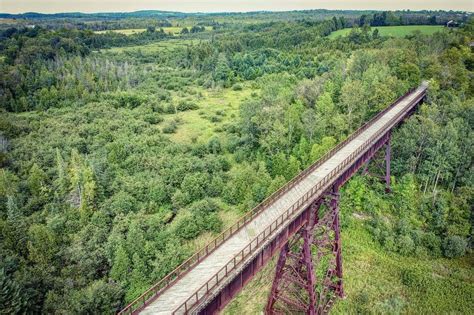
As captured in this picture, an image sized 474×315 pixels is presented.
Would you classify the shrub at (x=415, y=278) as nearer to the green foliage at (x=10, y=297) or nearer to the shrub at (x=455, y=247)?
the shrub at (x=455, y=247)

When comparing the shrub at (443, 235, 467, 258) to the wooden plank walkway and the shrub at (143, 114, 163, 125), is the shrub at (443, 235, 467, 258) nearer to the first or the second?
the wooden plank walkway

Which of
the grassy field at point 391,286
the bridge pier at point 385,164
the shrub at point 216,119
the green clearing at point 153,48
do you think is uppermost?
the green clearing at point 153,48

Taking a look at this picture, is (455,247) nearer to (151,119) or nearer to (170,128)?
(170,128)

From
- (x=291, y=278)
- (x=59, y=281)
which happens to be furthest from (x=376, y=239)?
(x=59, y=281)

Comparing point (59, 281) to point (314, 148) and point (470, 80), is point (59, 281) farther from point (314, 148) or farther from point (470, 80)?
point (470, 80)

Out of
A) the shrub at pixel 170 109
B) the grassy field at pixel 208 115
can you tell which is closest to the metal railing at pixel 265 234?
the grassy field at pixel 208 115

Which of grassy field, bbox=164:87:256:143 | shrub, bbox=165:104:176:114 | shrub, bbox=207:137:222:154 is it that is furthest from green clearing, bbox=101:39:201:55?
shrub, bbox=207:137:222:154
